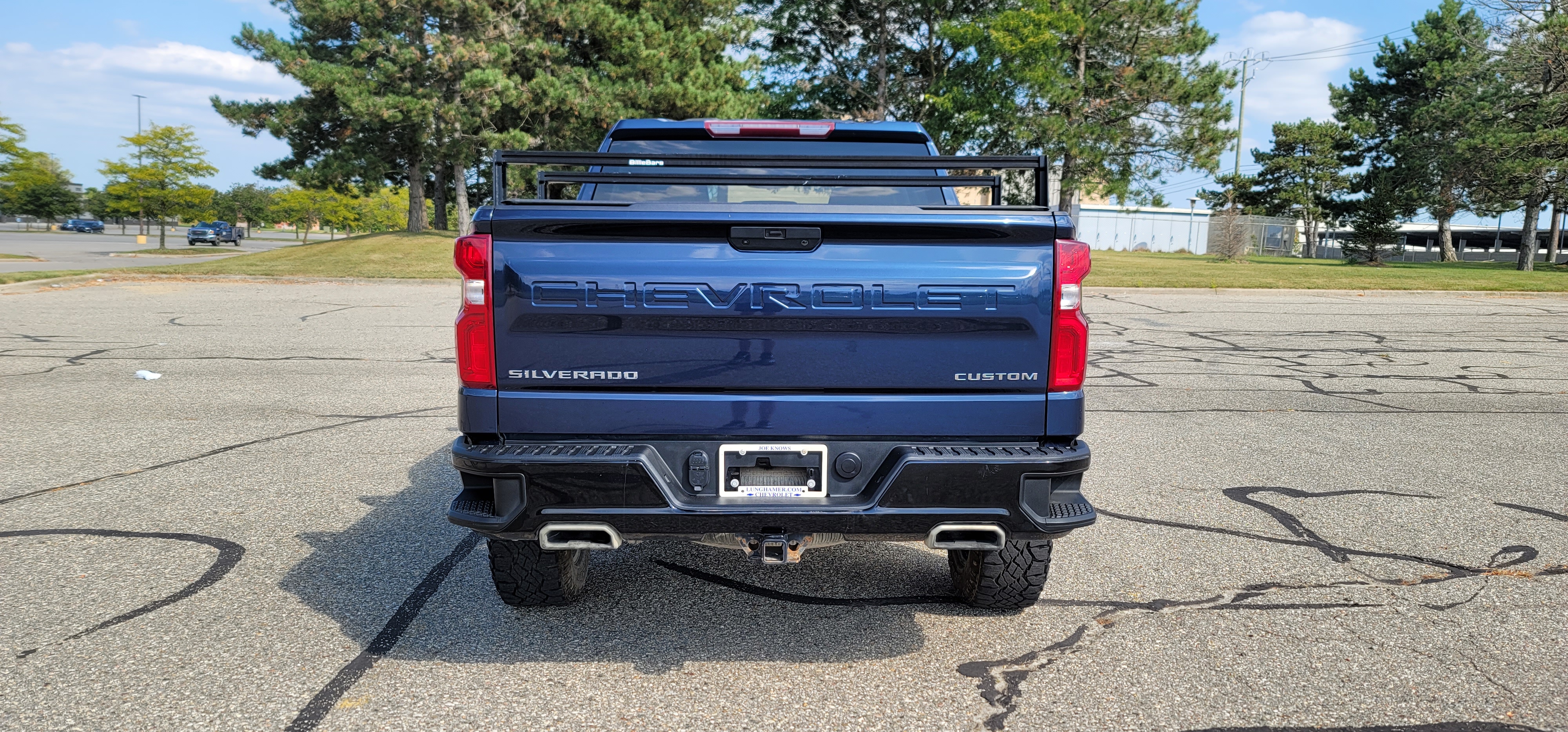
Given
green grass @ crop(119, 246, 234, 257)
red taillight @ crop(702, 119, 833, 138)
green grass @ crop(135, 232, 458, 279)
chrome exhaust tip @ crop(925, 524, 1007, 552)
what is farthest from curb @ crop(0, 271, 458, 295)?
chrome exhaust tip @ crop(925, 524, 1007, 552)

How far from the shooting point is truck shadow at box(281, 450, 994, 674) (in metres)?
3.54

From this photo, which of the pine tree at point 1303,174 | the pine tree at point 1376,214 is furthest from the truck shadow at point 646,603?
the pine tree at point 1303,174

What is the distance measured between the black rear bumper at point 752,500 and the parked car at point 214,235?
6104 centimetres

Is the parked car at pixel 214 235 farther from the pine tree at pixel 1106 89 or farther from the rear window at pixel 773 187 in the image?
the rear window at pixel 773 187

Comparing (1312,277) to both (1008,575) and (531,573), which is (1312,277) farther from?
(531,573)

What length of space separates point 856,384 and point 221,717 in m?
2.17

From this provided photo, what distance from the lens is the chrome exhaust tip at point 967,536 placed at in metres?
3.11

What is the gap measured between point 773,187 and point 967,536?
196cm

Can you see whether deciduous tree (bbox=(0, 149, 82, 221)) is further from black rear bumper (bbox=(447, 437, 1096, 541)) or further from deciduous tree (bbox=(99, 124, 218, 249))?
black rear bumper (bbox=(447, 437, 1096, 541))

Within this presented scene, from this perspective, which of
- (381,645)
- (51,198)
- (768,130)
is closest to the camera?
(381,645)

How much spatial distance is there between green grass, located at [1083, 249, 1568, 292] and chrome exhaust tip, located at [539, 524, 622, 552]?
821 inches

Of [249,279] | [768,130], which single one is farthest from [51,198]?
[768,130]

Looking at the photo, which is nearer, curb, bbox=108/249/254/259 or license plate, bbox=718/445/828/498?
license plate, bbox=718/445/828/498

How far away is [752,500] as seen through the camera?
3.09 metres
